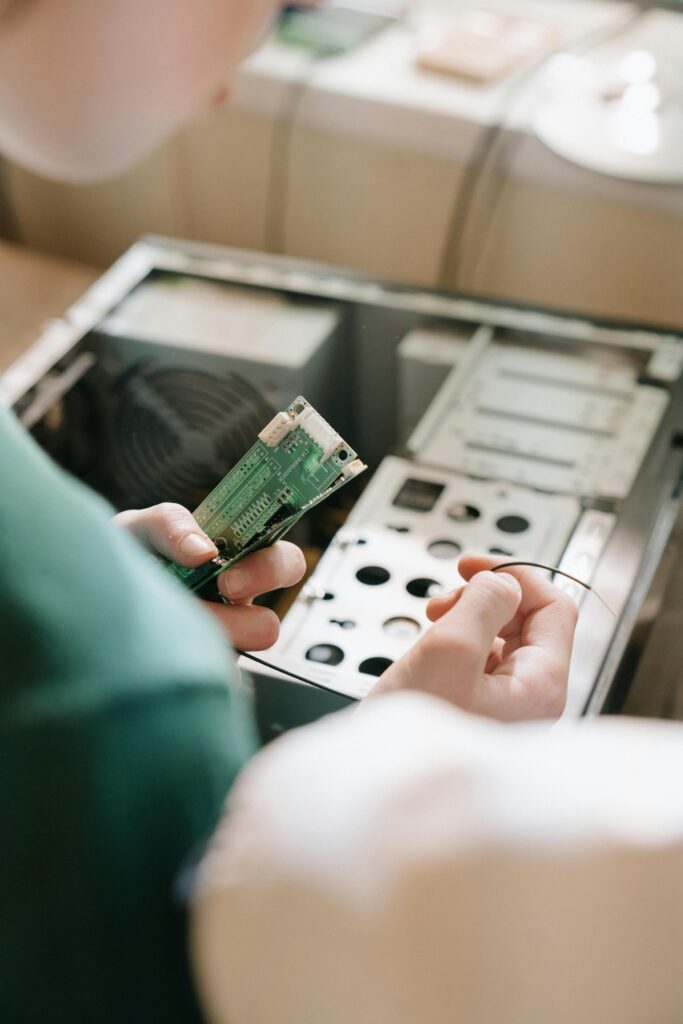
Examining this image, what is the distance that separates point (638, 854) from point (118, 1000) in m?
0.17

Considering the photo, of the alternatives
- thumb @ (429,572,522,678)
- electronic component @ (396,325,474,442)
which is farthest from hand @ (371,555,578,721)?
electronic component @ (396,325,474,442)

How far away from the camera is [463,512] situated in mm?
845

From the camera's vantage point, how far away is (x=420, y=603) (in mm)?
741

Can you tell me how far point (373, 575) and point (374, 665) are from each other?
3.9 inches

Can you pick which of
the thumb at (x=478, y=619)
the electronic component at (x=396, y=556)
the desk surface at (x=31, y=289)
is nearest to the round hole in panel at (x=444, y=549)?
the electronic component at (x=396, y=556)

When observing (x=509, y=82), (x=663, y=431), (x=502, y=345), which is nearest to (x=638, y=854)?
(x=663, y=431)

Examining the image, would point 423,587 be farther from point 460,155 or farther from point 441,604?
point 460,155

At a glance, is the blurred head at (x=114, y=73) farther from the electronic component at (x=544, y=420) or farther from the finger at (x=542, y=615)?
the electronic component at (x=544, y=420)

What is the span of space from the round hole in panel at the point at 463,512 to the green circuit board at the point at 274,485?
0.23 m

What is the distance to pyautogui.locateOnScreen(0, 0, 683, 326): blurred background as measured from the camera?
1.20m

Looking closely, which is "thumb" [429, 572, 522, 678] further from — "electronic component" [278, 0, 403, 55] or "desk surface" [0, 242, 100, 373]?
"electronic component" [278, 0, 403, 55]

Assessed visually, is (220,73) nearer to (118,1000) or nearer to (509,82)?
(118,1000)

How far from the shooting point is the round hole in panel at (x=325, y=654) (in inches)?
28.0

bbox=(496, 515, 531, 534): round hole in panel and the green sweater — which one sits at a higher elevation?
bbox=(496, 515, 531, 534): round hole in panel
